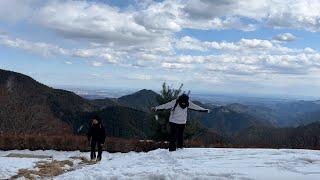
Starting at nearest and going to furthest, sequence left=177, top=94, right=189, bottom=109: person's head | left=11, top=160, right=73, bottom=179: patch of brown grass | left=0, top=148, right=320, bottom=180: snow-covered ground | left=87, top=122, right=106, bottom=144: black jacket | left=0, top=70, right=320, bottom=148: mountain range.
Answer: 1. left=0, top=148, right=320, bottom=180: snow-covered ground
2. left=11, top=160, right=73, bottom=179: patch of brown grass
3. left=177, top=94, right=189, bottom=109: person's head
4. left=87, top=122, right=106, bottom=144: black jacket
5. left=0, top=70, right=320, bottom=148: mountain range

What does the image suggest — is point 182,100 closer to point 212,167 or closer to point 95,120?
point 95,120

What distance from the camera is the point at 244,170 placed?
10086 mm

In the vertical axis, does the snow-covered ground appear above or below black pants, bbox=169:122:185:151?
below

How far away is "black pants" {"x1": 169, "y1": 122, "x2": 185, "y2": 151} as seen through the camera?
14501 mm

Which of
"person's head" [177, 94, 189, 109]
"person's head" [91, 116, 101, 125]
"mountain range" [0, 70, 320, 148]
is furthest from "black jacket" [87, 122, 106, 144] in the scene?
"mountain range" [0, 70, 320, 148]

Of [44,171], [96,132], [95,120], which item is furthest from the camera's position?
[96,132]

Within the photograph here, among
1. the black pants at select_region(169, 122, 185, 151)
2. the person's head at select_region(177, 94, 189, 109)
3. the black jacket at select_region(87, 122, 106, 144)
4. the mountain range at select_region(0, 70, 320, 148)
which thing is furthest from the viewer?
the mountain range at select_region(0, 70, 320, 148)

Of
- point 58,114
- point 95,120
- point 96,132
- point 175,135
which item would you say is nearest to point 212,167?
point 175,135

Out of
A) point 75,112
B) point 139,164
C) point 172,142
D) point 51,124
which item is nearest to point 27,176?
point 139,164

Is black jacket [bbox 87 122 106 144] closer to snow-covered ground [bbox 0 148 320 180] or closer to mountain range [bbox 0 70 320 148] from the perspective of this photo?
snow-covered ground [bbox 0 148 320 180]

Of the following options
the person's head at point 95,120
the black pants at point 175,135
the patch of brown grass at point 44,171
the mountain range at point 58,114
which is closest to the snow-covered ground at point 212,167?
the patch of brown grass at point 44,171

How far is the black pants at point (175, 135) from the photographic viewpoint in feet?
47.6

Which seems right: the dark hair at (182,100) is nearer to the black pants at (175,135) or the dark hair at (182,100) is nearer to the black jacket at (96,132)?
the black pants at (175,135)

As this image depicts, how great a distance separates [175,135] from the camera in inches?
582
